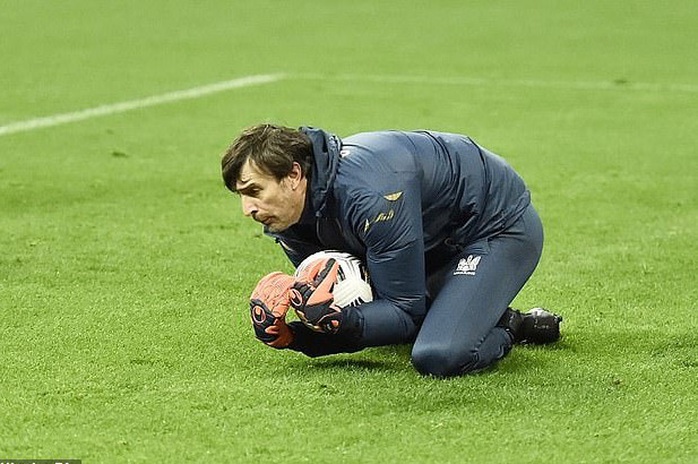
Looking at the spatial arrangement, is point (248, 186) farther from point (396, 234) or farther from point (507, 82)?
point (507, 82)

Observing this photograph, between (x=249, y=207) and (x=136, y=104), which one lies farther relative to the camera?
(x=136, y=104)

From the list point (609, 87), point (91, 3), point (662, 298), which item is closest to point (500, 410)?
point (662, 298)

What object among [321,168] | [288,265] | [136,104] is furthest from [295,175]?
[136,104]

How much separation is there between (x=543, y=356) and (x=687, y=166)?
16.5ft

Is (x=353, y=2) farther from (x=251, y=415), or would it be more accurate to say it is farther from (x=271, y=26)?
(x=251, y=415)

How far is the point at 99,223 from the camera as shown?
8.32 metres

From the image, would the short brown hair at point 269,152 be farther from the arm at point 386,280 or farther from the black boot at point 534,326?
the black boot at point 534,326

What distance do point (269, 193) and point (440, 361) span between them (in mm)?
841

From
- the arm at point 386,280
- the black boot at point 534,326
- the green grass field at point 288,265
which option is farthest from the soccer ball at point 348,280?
the black boot at point 534,326

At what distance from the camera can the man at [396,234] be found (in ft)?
17.0

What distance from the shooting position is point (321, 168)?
5.20m

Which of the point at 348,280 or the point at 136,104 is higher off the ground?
the point at 348,280

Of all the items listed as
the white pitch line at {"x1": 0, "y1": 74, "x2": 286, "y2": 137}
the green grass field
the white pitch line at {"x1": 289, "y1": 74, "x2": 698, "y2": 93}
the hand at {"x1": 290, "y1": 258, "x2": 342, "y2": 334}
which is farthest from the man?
the white pitch line at {"x1": 289, "y1": 74, "x2": 698, "y2": 93}

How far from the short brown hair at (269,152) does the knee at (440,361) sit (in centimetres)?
75
